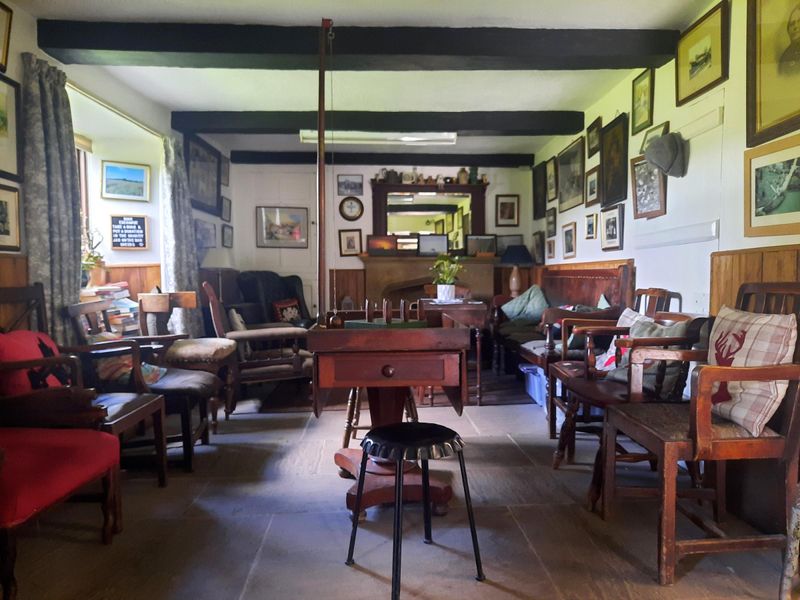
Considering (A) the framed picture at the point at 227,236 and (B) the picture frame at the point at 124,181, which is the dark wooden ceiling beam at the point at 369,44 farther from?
(A) the framed picture at the point at 227,236

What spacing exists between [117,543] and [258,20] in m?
3.09

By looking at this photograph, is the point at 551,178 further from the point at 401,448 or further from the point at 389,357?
the point at 401,448

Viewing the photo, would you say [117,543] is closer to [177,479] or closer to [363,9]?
[177,479]

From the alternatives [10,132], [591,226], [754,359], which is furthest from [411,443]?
[591,226]

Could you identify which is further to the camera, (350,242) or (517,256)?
(350,242)

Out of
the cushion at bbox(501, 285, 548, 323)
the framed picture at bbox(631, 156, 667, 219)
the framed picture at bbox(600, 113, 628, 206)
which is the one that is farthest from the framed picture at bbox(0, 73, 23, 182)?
the cushion at bbox(501, 285, 548, 323)

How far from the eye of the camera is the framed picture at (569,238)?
5031mm

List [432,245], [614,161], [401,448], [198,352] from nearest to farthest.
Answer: [401,448] → [198,352] → [614,161] → [432,245]

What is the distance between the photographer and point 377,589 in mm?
1631

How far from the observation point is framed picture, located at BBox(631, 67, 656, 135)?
3.43 meters

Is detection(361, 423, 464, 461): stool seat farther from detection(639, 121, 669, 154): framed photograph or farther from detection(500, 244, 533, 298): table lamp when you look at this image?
detection(500, 244, 533, 298): table lamp

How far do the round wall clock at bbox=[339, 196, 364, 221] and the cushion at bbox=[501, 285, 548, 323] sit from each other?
8.40 feet

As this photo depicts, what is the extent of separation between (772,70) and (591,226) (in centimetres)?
231

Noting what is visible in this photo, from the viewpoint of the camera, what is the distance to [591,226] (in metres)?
4.55
